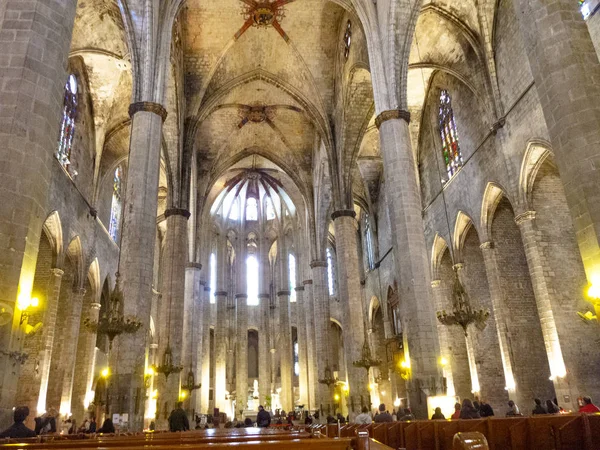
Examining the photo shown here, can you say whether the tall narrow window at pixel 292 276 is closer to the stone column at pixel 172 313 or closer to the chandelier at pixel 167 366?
the stone column at pixel 172 313

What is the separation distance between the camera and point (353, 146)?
23.9 m

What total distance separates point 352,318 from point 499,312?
6.55 meters

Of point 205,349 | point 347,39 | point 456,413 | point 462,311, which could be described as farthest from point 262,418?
point 205,349

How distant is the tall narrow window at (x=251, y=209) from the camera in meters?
40.9

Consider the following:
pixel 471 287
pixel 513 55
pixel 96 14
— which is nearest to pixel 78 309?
pixel 96 14

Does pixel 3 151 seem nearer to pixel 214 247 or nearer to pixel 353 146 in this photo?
pixel 353 146

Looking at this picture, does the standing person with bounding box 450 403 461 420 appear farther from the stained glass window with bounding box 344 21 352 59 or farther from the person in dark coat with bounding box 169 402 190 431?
the stained glass window with bounding box 344 21 352 59

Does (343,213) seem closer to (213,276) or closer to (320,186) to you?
(320,186)

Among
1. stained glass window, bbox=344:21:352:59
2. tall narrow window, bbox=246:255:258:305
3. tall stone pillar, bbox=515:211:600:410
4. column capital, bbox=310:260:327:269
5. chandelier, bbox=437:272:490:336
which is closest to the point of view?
chandelier, bbox=437:272:490:336

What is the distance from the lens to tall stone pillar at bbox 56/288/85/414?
19.5 metres

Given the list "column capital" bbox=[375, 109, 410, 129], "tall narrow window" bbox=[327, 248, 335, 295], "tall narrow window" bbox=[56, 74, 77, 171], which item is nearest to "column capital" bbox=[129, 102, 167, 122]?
"tall narrow window" bbox=[56, 74, 77, 171]

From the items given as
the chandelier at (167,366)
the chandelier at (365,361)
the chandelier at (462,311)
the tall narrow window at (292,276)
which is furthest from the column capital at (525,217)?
the tall narrow window at (292,276)

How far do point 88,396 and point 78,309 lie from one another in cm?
446

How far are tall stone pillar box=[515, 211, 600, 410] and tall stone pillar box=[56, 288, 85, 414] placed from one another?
705 inches
